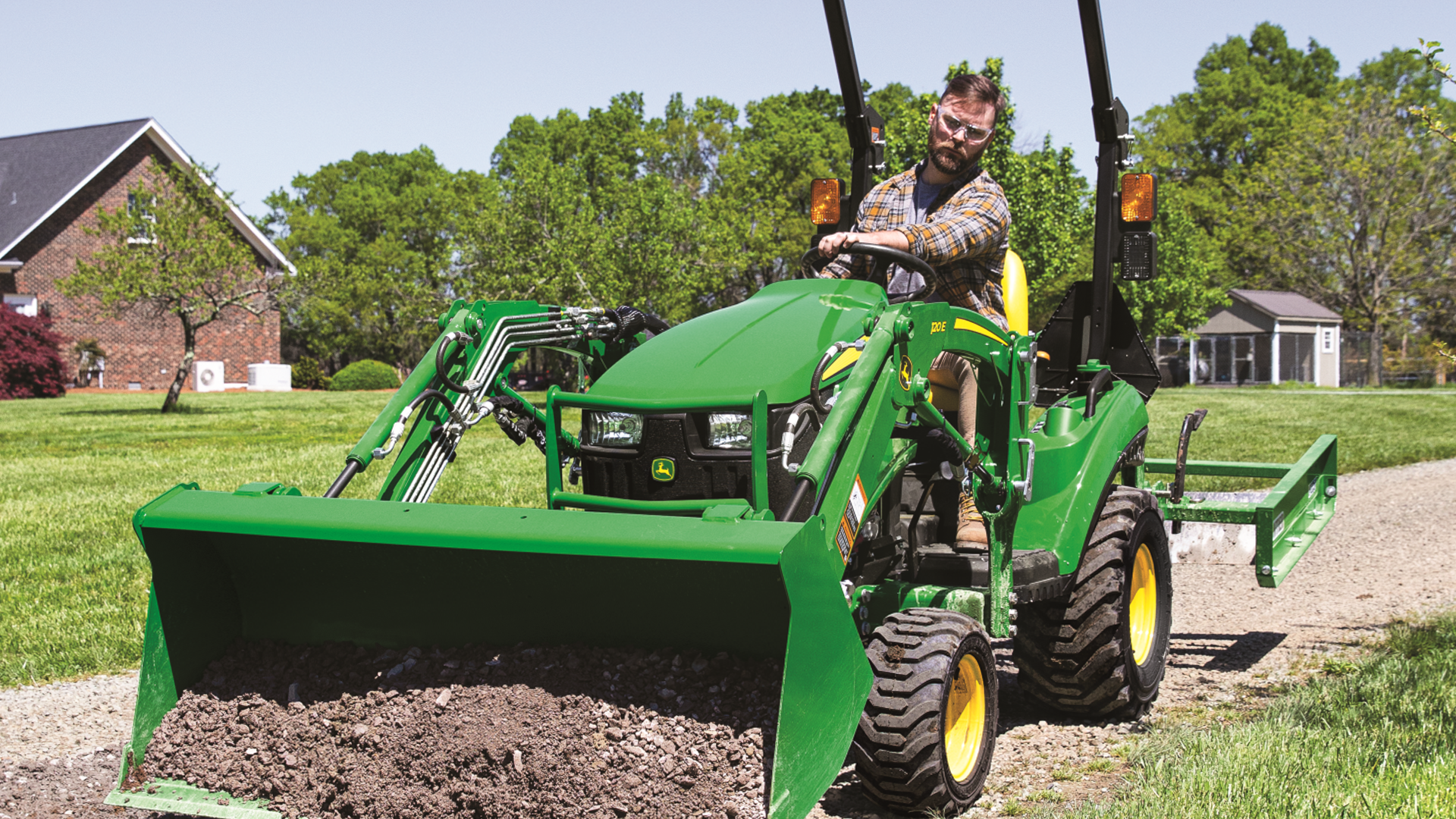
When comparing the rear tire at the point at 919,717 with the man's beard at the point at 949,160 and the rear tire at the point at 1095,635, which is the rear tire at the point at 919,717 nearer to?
the rear tire at the point at 1095,635

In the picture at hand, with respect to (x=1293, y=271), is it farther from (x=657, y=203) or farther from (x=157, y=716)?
(x=157, y=716)

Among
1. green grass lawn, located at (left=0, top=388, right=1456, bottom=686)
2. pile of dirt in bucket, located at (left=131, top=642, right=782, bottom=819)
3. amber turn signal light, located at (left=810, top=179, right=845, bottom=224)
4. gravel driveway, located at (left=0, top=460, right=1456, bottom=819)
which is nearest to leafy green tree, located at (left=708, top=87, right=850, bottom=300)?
green grass lawn, located at (left=0, top=388, right=1456, bottom=686)

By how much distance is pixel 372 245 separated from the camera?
189 ft

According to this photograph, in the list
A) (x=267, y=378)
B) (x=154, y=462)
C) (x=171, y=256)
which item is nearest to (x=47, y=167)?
(x=267, y=378)

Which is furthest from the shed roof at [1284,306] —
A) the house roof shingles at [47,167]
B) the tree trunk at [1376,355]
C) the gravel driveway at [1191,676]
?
the house roof shingles at [47,167]

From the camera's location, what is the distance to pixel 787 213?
42312mm

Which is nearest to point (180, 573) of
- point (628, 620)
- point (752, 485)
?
point (628, 620)

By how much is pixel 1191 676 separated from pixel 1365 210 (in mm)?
42014

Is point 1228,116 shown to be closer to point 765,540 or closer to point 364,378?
point 364,378

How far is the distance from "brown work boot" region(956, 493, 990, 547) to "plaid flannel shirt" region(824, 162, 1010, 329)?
0.62m

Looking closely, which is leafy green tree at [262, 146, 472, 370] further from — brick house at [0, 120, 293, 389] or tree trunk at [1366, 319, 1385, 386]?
tree trunk at [1366, 319, 1385, 386]

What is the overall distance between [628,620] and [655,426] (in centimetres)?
53

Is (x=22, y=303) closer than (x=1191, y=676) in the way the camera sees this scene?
No

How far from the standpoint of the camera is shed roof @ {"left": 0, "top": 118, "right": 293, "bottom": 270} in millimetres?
36719
